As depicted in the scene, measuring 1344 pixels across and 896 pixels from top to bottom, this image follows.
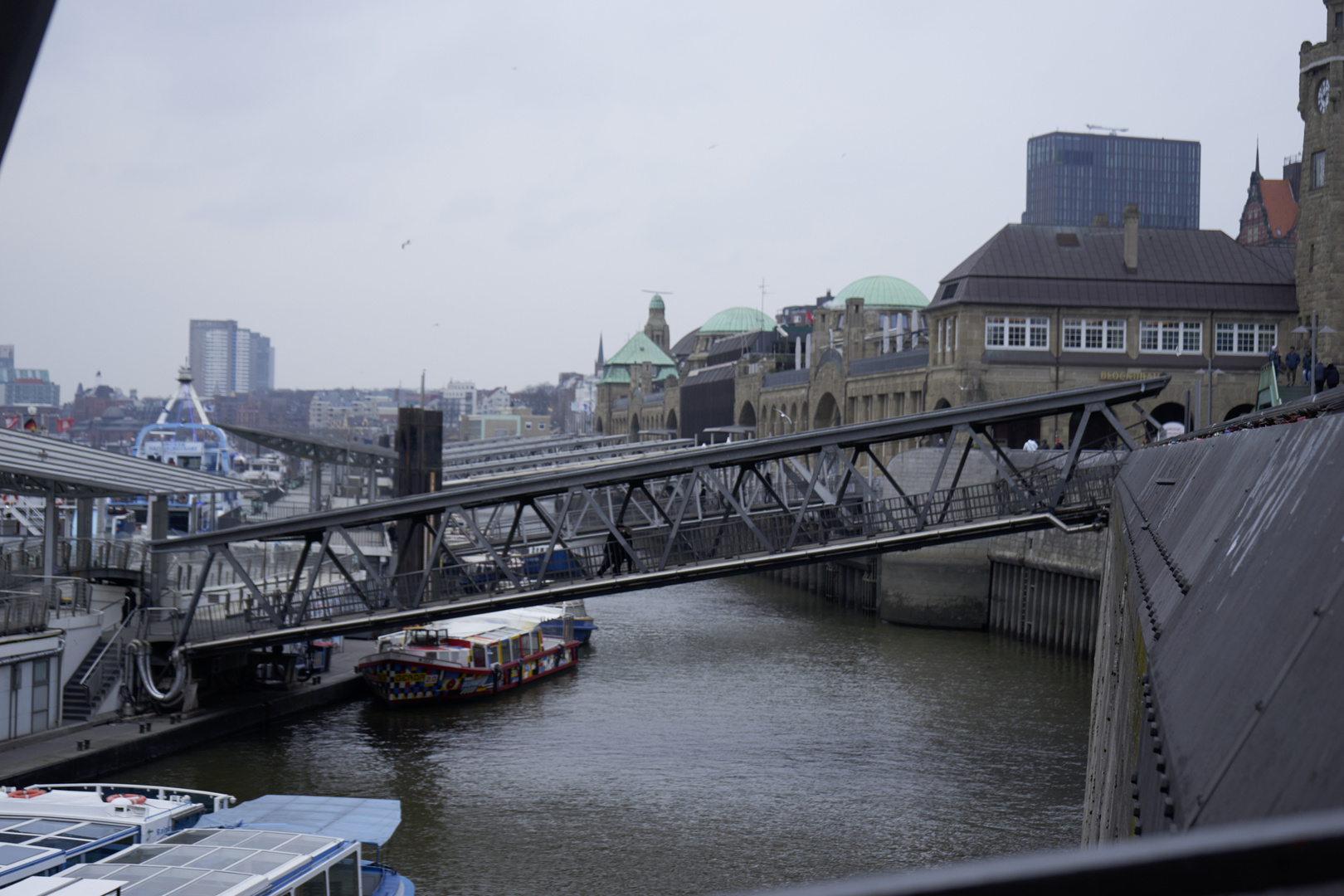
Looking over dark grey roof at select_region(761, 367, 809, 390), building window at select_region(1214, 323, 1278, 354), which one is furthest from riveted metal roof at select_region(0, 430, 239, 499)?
dark grey roof at select_region(761, 367, 809, 390)

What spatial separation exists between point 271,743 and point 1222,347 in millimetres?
59976

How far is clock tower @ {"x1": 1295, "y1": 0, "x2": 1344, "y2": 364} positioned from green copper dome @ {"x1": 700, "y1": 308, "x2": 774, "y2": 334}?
117996 millimetres

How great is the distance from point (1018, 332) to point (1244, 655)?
7155 cm

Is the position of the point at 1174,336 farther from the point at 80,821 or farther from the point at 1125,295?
the point at 80,821

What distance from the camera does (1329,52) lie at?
Result: 66188 millimetres

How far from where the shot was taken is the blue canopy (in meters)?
21.1

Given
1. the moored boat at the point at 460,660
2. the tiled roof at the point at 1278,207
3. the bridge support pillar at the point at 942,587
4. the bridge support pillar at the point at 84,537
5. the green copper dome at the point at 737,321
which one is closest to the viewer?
the bridge support pillar at the point at 84,537

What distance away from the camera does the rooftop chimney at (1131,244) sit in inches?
2958

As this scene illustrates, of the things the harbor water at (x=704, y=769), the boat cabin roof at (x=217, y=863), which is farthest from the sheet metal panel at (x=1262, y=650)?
the harbor water at (x=704, y=769)

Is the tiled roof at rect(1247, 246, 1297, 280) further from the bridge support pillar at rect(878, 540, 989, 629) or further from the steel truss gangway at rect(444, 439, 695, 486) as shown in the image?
the steel truss gangway at rect(444, 439, 695, 486)

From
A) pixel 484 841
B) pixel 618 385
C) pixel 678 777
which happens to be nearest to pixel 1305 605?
pixel 484 841

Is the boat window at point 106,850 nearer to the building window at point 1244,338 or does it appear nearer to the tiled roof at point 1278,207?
the building window at point 1244,338

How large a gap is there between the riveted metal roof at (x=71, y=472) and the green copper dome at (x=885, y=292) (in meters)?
105

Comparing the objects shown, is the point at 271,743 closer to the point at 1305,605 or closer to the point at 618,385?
the point at 1305,605
